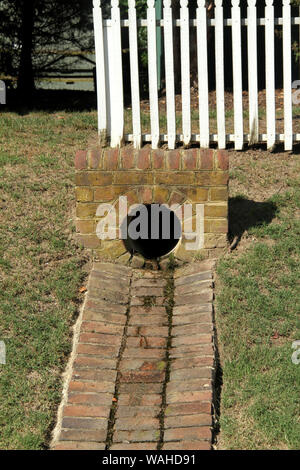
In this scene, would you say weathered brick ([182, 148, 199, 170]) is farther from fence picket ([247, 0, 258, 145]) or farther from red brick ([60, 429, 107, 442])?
red brick ([60, 429, 107, 442])

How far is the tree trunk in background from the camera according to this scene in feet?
32.9

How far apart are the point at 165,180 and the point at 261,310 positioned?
1354mm

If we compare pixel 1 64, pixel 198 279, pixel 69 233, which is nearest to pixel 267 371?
pixel 198 279

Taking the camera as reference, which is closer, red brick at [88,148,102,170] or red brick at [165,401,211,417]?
red brick at [165,401,211,417]

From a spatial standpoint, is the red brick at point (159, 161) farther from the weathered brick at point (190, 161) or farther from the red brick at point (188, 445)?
the red brick at point (188, 445)

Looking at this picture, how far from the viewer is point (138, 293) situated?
230 inches

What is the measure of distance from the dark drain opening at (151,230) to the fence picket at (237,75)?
1.64 m

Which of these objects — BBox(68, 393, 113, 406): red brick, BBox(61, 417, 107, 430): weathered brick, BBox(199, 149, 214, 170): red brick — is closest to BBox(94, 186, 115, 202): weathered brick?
BBox(199, 149, 214, 170): red brick

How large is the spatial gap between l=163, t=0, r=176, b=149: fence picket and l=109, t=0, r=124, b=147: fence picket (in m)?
0.46

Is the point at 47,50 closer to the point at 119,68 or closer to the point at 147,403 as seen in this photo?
the point at 119,68

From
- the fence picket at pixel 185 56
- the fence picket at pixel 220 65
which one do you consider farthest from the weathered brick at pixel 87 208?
the fence picket at pixel 220 65

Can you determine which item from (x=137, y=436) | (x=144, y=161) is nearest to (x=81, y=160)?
(x=144, y=161)

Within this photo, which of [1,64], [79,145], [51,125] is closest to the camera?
[79,145]

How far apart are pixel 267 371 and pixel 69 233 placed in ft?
7.27
